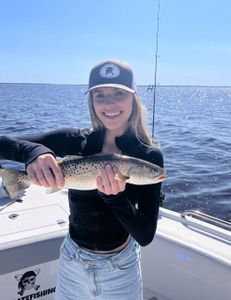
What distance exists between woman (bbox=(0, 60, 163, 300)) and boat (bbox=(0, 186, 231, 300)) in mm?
763

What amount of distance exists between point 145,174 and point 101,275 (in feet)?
2.08

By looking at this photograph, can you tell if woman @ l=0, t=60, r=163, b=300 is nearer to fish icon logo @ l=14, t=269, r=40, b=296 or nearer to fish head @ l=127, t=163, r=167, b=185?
fish head @ l=127, t=163, r=167, b=185

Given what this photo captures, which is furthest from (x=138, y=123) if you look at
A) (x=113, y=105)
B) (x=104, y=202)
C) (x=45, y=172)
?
(x=45, y=172)

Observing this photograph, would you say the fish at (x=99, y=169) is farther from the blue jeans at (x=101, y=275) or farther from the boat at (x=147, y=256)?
the boat at (x=147, y=256)

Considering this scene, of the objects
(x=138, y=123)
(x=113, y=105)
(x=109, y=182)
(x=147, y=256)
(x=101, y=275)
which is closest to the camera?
(x=109, y=182)

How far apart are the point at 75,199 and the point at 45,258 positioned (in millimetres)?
1047

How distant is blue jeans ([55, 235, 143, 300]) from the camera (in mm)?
2180

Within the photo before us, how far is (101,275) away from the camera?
2.18 m

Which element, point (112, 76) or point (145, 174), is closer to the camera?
point (145, 174)

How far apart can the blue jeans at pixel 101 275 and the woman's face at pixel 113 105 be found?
773 millimetres

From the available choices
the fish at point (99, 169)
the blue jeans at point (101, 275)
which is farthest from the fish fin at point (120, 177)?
the blue jeans at point (101, 275)

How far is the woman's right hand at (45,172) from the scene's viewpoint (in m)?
2.12

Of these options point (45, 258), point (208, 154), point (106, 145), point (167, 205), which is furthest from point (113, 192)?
point (208, 154)

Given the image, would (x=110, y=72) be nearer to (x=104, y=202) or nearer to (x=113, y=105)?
(x=113, y=105)
